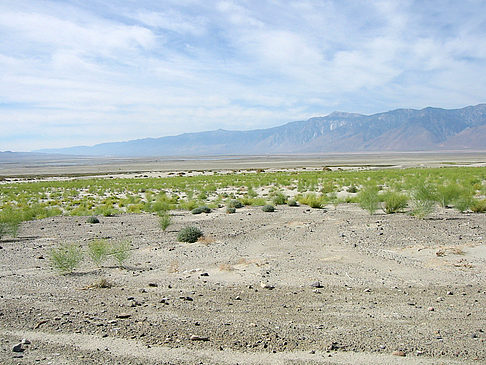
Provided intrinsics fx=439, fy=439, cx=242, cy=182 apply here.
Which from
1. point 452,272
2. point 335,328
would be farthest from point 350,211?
point 335,328

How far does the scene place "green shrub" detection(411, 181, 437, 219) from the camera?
16.9m

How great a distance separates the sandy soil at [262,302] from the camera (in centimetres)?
562

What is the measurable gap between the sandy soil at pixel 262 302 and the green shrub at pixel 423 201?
2.06 m

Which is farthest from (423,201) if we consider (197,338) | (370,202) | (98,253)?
(197,338)

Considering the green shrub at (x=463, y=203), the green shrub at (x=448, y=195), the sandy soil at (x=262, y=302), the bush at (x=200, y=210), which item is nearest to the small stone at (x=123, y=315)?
the sandy soil at (x=262, y=302)

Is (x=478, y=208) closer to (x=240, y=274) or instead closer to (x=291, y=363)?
(x=240, y=274)

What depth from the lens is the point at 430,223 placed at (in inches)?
625

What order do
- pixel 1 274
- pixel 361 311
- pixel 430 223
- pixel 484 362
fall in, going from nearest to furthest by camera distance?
pixel 484 362 → pixel 361 311 → pixel 1 274 → pixel 430 223

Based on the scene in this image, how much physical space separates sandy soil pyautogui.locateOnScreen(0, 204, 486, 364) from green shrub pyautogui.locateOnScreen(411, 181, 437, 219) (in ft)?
6.76

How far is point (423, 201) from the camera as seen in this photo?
58.3 ft

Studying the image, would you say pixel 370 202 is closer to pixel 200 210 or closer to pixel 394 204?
pixel 394 204

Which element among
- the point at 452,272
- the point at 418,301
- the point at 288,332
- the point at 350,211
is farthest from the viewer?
the point at 350,211

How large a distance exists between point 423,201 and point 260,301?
485 inches

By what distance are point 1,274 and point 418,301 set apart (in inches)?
359
